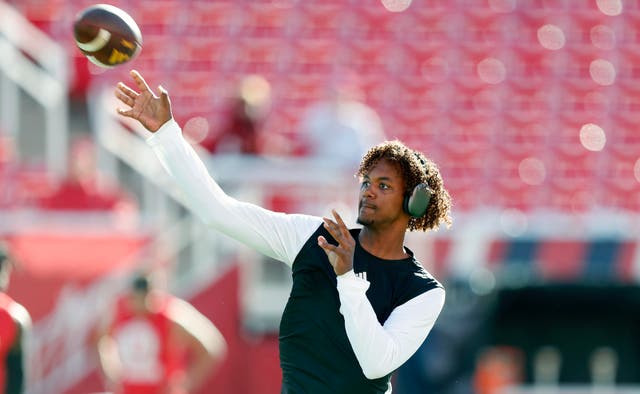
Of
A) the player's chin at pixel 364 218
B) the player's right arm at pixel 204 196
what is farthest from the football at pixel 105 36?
the player's chin at pixel 364 218

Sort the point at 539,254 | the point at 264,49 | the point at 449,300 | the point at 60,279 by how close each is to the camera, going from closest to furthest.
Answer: the point at 449,300
the point at 60,279
the point at 539,254
the point at 264,49

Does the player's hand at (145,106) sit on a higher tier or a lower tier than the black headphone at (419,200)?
higher

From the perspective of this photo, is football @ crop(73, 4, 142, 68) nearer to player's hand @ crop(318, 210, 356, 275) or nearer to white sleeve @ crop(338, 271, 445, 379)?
player's hand @ crop(318, 210, 356, 275)

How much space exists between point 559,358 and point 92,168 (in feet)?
12.4

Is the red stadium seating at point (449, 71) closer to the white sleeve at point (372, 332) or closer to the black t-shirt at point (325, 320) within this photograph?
the black t-shirt at point (325, 320)


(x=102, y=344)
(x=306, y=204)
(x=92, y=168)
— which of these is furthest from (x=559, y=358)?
(x=92, y=168)

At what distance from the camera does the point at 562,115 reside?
14.4 meters

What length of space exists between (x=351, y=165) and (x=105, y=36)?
601 cm

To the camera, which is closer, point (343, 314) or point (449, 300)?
point (343, 314)

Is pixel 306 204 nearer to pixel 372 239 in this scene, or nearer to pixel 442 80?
pixel 442 80

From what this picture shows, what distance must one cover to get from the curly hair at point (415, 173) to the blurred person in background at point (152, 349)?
368cm

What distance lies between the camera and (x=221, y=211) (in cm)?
401

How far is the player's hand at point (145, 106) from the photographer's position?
4031mm

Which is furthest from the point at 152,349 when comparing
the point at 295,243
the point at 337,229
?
the point at 337,229
